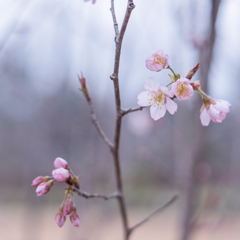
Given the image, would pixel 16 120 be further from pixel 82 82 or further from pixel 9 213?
pixel 82 82

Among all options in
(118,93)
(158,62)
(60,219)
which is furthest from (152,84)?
(60,219)

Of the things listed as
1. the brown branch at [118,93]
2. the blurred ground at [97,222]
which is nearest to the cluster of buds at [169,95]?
the brown branch at [118,93]

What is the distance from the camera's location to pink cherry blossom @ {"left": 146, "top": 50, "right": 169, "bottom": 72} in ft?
3.02

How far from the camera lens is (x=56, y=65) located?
12.5ft

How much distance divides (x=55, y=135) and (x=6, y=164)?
6.02 meters

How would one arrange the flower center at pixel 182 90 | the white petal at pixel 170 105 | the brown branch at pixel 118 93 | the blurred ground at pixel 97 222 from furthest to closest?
the blurred ground at pixel 97 222
the white petal at pixel 170 105
the flower center at pixel 182 90
the brown branch at pixel 118 93

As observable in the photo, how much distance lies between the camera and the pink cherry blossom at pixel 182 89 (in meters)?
0.85

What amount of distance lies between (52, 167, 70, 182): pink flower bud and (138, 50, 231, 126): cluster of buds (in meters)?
0.40

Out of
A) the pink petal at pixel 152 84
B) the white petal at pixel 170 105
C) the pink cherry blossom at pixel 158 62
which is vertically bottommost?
the white petal at pixel 170 105

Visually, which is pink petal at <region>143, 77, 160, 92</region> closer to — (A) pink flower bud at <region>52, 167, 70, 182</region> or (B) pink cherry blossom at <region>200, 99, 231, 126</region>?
(B) pink cherry blossom at <region>200, 99, 231, 126</region>

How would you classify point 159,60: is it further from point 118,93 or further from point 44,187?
point 44,187

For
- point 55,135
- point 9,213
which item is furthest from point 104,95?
point 9,213

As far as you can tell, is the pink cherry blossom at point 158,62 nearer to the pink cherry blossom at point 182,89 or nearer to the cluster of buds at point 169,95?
the cluster of buds at point 169,95

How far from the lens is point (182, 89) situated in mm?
853
